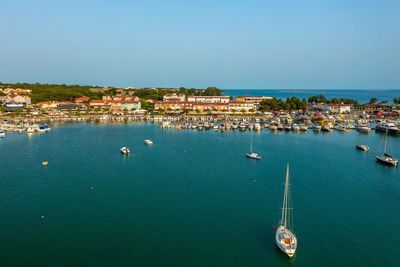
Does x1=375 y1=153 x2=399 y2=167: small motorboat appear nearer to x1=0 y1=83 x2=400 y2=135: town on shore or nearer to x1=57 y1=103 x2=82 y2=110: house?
x1=0 y1=83 x2=400 y2=135: town on shore

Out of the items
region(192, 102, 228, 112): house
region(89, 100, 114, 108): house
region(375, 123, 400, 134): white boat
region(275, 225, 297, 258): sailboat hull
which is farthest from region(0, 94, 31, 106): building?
region(375, 123, 400, 134): white boat

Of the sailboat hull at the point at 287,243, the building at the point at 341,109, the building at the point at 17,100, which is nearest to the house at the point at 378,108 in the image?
the building at the point at 341,109

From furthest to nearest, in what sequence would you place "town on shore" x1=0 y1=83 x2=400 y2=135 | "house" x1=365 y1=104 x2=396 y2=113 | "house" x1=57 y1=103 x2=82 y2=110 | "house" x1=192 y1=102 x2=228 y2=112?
"house" x1=57 y1=103 x2=82 y2=110 < "house" x1=365 y1=104 x2=396 y2=113 < "house" x1=192 y1=102 x2=228 y2=112 < "town on shore" x1=0 y1=83 x2=400 y2=135

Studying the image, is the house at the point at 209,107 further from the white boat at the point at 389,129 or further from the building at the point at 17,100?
the building at the point at 17,100

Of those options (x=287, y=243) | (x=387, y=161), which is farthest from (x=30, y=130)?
(x=387, y=161)

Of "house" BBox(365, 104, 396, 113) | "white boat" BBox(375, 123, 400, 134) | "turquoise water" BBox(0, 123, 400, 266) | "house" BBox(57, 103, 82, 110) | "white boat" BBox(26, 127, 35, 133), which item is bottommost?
"turquoise water" BBox(0, 123, 400, 266)

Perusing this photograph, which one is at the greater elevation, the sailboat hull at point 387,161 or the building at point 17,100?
the building at point 17,100

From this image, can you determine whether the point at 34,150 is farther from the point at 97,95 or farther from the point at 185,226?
the point at 97,95

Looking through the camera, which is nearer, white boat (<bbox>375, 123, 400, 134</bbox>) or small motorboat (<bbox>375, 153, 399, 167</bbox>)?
small motorboat (<bbox>375, 153, 399, 167</bbox>)
